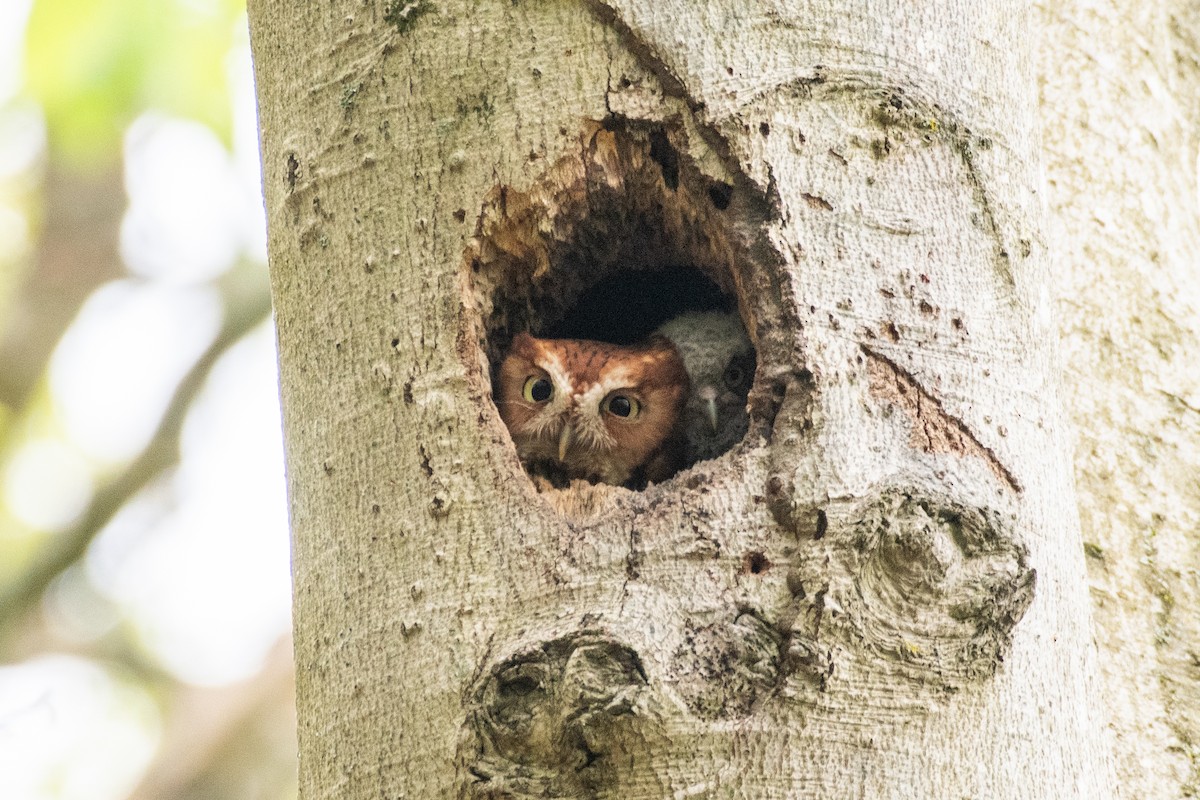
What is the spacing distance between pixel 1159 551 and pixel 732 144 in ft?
4.50

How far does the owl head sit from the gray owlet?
5 cm

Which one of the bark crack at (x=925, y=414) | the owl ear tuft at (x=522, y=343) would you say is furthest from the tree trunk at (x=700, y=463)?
the owl ear tuft at (x=522, y=343)

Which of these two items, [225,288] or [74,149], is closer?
[74,149]

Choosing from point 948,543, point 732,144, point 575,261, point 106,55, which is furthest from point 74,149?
point 948,543

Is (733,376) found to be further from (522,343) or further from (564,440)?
(522,343)

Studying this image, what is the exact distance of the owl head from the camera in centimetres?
329

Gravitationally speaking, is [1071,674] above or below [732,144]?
below

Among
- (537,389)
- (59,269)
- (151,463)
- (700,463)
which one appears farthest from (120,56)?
(700,463)

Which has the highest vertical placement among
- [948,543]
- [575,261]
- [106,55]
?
[106,55]

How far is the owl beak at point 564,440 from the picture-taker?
3.32 m

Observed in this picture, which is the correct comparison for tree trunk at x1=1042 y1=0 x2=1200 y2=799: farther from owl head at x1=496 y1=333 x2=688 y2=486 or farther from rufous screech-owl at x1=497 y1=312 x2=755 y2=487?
owl head at x1=496 y1=333 x2=688 y2=486

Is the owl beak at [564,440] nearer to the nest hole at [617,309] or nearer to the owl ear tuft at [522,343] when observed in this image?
the nest hole at [617,309]

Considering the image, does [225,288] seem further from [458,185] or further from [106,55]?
[458,185]

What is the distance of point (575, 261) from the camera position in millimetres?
2568
